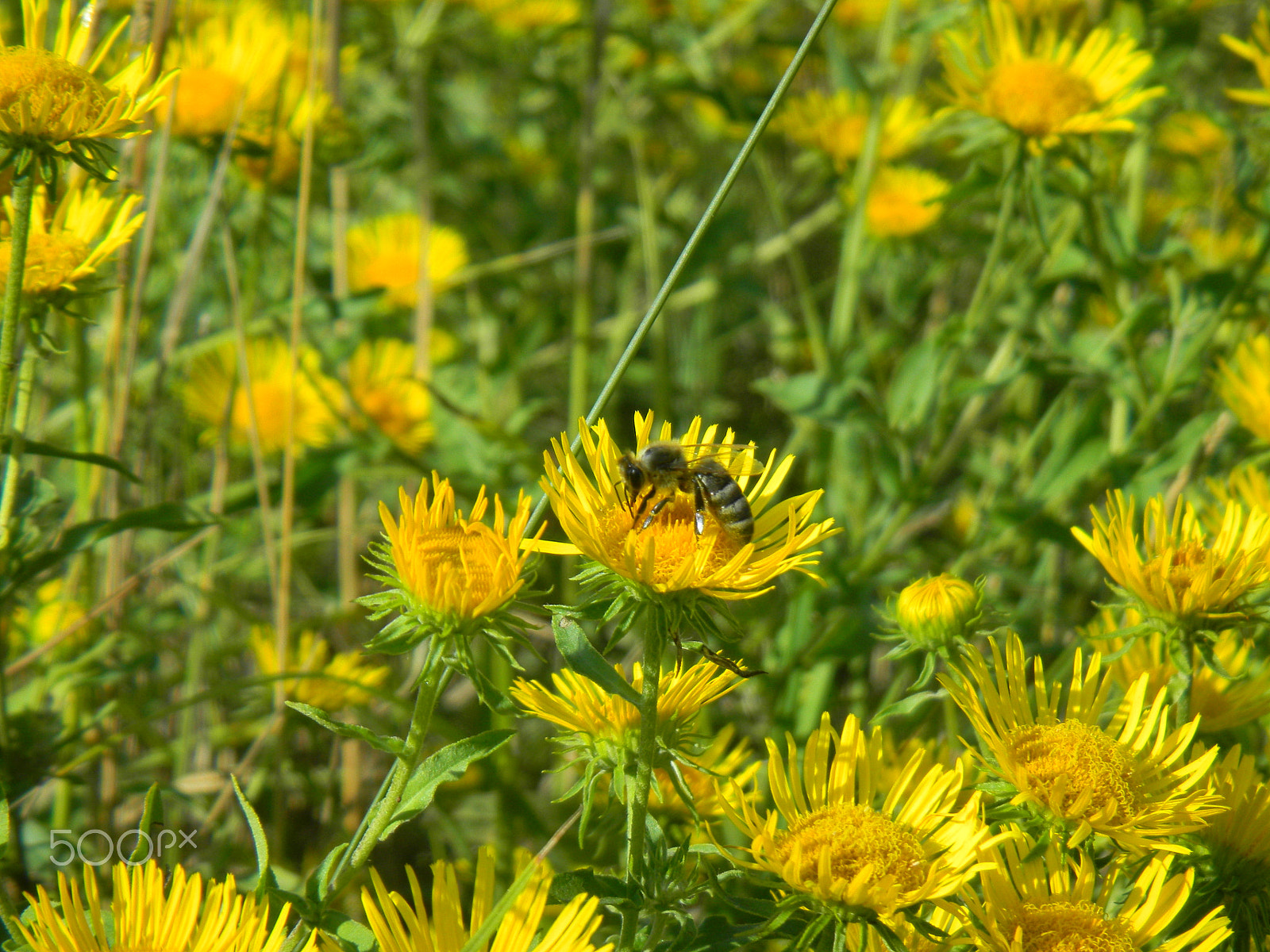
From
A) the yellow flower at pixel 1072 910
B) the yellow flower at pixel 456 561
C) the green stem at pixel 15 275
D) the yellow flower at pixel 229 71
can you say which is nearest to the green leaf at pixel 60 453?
the green stem at pixel 15 275

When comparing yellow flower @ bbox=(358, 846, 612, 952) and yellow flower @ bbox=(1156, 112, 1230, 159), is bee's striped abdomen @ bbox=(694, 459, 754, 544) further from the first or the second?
yellow flower @ bbox=(1156, 112, 1230, 159)

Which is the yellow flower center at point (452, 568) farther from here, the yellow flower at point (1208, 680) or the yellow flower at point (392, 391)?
the yellow flower at point (392, 391)

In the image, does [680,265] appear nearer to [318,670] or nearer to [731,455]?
[731,455]

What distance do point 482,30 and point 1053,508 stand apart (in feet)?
9.01

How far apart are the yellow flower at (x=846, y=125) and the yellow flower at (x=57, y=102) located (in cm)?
222

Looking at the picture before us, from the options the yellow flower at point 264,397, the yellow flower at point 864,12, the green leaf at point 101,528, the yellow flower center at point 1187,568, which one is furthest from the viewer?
the yellow flower at point 864,12

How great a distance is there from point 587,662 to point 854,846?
0.35 m

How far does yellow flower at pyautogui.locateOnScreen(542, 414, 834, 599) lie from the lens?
1.17 m

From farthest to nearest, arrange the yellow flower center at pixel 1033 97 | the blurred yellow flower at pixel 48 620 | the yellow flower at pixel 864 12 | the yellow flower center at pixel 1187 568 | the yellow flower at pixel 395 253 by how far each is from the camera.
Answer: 1. the yellow flower at pixel 864 12
2. the yellow flower at pixel 395 253
3. the yellow flower center at pixel 1033 97
4. the blurred yellow flower at pixel 48 620
5. the yellow flower center at pixel 1187 568

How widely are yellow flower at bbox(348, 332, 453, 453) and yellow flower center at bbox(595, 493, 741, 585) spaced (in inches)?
67.6

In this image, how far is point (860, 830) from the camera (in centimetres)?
120

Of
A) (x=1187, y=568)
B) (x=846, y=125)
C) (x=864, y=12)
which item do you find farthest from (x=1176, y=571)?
(x=864, y=12)

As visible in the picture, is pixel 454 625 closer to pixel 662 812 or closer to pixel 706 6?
pixel 662 812

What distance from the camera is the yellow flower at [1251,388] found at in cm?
215
